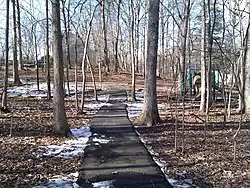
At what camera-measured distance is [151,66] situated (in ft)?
34.0

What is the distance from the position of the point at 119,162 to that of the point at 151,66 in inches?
191

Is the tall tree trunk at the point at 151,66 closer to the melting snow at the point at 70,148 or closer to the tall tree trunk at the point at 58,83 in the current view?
the melting snow at the point at 70,148

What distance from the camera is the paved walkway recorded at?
5.12 meters

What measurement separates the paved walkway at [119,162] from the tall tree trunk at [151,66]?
2.85ft

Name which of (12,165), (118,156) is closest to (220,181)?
(118,156)

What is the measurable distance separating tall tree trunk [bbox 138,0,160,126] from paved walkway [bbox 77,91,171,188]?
2.85ft

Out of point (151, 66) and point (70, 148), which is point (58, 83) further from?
point (151, 66)

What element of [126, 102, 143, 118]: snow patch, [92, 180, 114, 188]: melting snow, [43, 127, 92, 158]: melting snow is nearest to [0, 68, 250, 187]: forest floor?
[43, 127, 92, 158]: melting snow

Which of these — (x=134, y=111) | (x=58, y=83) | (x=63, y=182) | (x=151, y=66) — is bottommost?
(x=63, y=182)

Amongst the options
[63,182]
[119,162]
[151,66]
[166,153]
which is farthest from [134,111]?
[63,182]

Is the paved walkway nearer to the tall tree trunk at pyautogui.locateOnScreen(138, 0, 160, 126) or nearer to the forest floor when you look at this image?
the forest floor

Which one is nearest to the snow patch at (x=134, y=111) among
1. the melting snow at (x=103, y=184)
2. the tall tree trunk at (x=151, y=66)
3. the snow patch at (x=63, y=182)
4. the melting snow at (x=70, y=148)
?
the tall tree trunk at (x=151, y=66)

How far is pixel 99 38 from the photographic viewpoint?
39781mm

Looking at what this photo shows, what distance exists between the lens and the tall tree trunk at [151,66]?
33.6 feet
